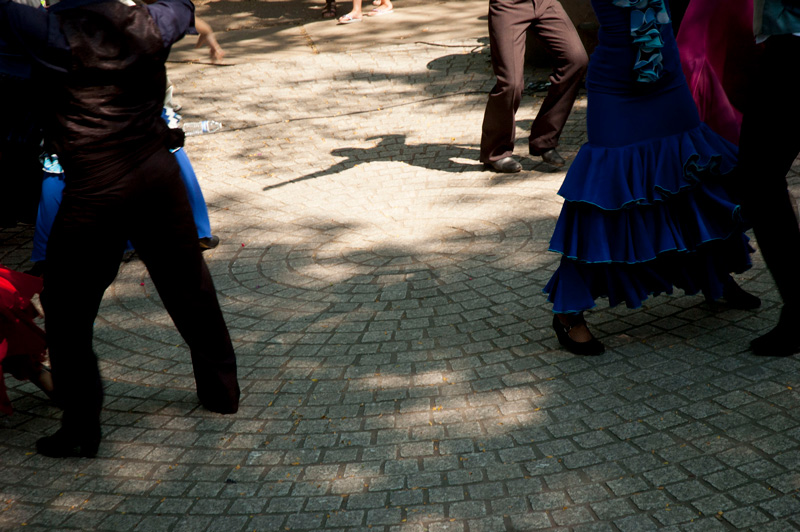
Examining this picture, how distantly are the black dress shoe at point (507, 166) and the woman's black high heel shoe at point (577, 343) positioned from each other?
2.93 metres

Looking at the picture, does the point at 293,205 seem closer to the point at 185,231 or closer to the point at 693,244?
the point at 185,231

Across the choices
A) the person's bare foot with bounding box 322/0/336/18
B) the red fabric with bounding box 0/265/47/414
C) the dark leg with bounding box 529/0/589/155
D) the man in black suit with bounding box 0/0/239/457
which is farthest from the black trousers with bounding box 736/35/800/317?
the person's bare foot with bounding box 322/0/336/18

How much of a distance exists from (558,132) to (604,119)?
282 cm

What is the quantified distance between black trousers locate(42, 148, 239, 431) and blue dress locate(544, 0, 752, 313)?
1803 mm

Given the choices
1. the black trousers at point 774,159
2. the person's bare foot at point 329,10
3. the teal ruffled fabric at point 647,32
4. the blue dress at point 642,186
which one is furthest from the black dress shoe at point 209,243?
the person's bare foot at point 329,10

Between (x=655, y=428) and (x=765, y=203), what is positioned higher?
(x=765, y=203)

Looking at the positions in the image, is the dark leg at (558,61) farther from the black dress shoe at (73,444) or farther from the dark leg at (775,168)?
the black dress shoe at (73,444)

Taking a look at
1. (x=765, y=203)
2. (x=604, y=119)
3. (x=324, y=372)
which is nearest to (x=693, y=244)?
(x=765, y=203)

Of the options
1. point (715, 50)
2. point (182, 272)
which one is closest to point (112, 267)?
point (182, 272)

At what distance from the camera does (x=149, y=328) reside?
16.5ft

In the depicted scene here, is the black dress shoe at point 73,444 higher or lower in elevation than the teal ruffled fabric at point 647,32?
lower

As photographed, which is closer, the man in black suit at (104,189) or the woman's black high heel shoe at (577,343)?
the man in black suit at (104,189)

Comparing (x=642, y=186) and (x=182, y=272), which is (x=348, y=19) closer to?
(x=642, y=186)

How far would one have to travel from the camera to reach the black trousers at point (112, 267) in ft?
11.3
